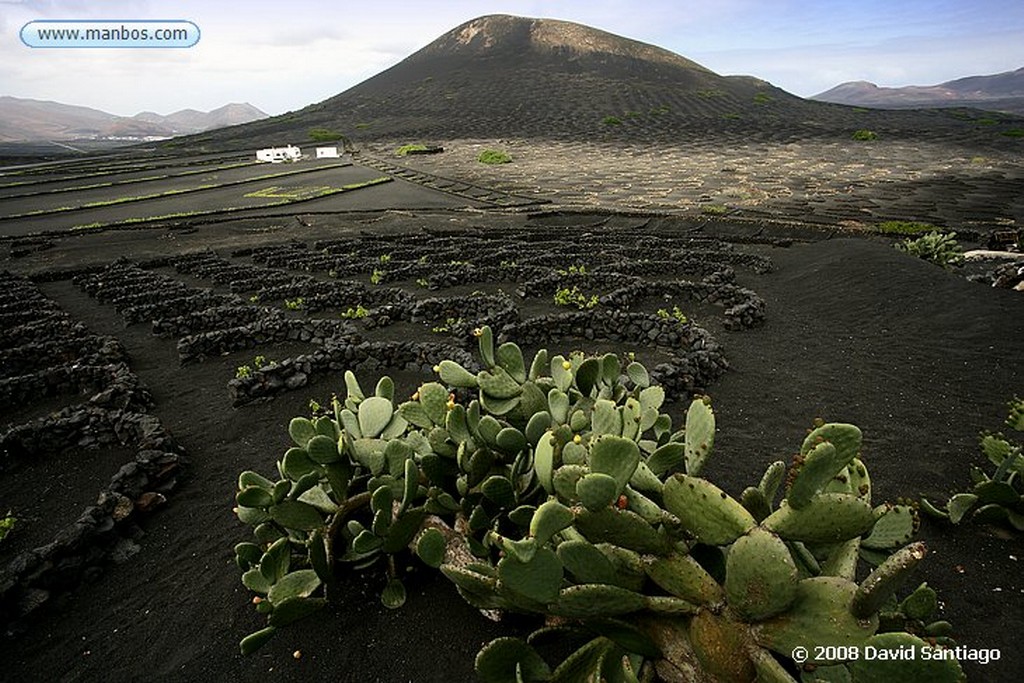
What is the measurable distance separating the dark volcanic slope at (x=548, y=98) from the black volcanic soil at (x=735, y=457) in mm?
81125

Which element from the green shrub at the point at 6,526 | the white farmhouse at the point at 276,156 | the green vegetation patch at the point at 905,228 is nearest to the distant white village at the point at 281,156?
the white farmhouse at the point at 276,156

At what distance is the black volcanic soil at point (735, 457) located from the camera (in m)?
5.61

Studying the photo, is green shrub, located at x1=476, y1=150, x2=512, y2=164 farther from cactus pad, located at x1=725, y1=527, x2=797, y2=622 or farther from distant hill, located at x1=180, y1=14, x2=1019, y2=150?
cactus pad, located at x1=725, y1=527, x2=797, y2=622

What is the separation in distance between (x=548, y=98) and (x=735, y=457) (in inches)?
5223

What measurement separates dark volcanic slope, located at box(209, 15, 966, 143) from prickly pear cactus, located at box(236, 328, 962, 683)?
303 feet

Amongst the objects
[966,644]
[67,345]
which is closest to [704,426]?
[966,644]

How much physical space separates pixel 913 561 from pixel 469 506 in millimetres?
3859

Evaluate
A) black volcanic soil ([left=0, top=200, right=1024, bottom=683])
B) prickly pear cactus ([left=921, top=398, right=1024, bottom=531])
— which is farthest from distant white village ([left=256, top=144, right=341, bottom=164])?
prickly pear cactus ([left=921, top=398, right=1024, bottom=531])

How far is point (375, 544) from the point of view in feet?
17.3

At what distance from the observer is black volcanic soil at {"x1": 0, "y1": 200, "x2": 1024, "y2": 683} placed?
5.61m

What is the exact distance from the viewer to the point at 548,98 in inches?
5005

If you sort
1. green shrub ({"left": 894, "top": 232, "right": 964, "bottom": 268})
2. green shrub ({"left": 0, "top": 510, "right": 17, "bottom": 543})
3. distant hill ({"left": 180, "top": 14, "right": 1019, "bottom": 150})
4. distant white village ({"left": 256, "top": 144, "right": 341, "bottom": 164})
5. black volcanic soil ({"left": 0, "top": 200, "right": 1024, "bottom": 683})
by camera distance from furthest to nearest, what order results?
distant hill ({"left": 180, "top": 14, "right": 1019, "bottom": 150}) < distant white village ({"left": 256, "top": 144, "right": 341, "bottom": 164}) < green shrub ({"left": 894, "top": 232, "right": 964, "bottom": 268}) < green shrub ({"left": 0, "top": 510, "right": 17, "bottom": 543}) < black volcanic soil ({"left": 0, "top": 200, "right": 1024, "bottom": 683})

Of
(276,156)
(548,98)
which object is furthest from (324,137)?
(548,98)

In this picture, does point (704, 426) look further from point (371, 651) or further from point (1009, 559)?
point (1009, 559)
